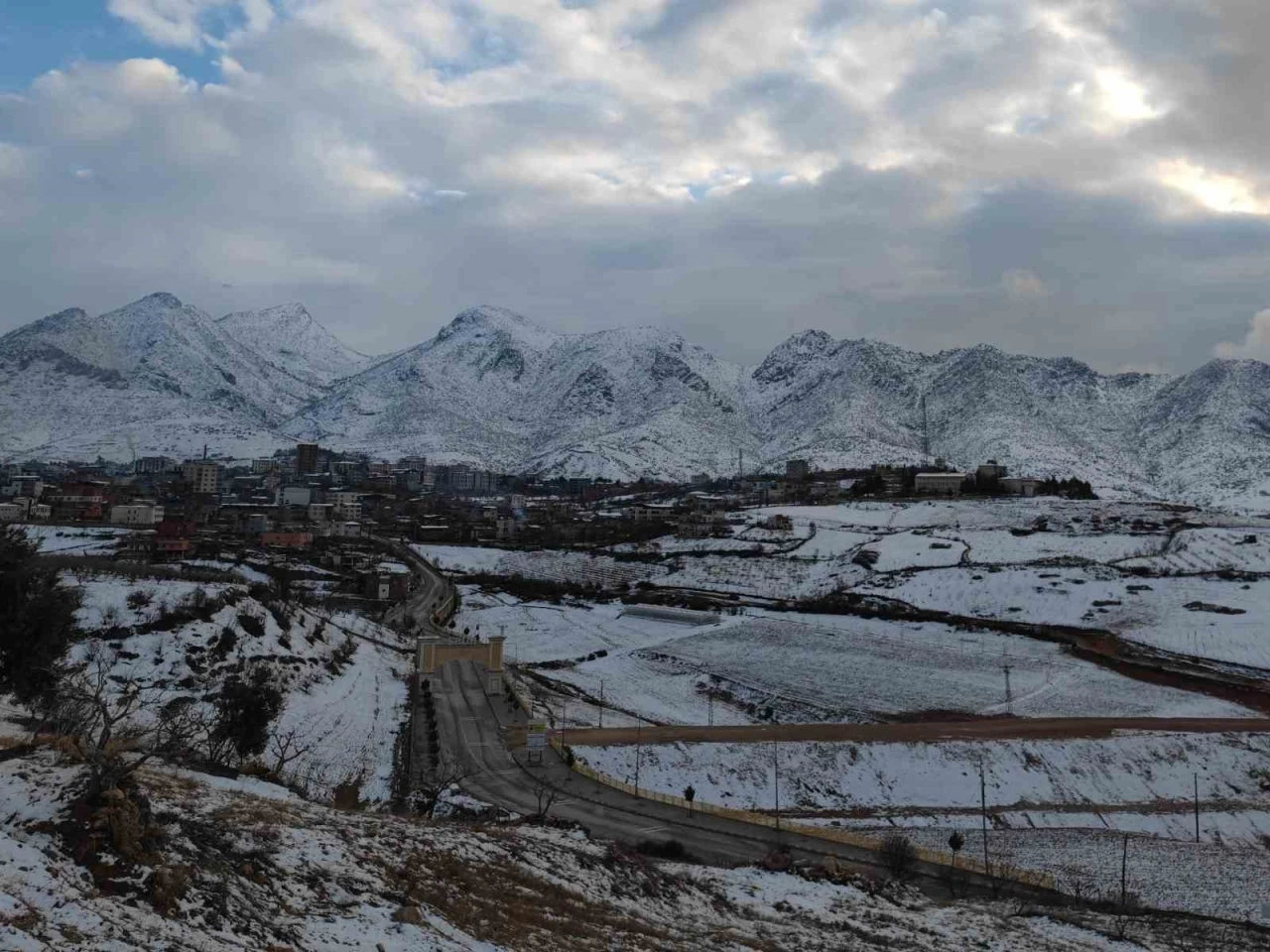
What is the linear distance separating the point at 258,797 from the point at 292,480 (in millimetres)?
193922

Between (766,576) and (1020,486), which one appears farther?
(1020,486)

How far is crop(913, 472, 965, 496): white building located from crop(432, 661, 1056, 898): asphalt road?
110m

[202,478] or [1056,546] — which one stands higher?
[202,478]

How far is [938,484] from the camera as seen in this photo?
5330 inches

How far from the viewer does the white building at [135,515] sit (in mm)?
106875

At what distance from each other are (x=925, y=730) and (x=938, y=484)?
331 ft

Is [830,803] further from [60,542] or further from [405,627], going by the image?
[60,542]

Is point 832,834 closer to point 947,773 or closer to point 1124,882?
point 1124,882

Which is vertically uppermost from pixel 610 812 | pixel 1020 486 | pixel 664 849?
pixel 1020 486

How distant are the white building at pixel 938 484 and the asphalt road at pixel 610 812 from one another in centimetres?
10976

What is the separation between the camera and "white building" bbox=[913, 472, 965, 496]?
5207 inches

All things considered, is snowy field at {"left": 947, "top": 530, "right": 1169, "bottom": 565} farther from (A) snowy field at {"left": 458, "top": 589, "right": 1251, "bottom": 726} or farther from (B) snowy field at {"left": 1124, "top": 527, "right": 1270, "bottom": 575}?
(A) snowy field at {"left": 458, "top": 589, "right": 1251, "bottom": 726}

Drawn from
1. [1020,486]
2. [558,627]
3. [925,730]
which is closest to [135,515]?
[558,627]

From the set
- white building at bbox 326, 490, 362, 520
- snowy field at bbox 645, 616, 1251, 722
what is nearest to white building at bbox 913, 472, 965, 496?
snowy field at bbox 645, 616, 1251, 722
